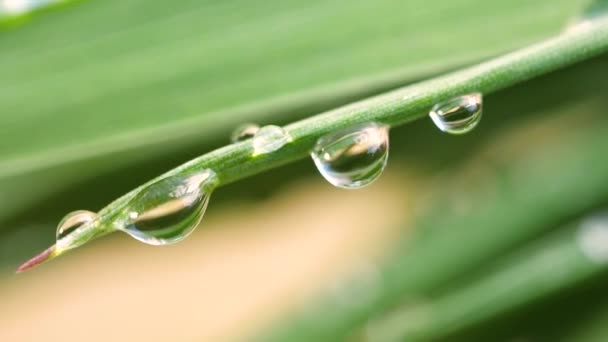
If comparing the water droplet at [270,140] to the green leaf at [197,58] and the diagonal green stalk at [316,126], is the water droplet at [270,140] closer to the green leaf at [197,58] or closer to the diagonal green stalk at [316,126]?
the diagonal green stalk at [316,126]

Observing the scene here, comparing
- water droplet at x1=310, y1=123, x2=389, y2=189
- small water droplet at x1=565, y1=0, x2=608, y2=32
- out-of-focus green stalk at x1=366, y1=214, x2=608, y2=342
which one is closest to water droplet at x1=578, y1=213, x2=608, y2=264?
out-of-focus green stalk at x1=366, y1=214, x2=608, y2=342

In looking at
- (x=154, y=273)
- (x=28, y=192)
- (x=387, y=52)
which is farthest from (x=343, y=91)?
(x=154, y=273)

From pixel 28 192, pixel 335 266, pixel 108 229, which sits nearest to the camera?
pixel 108 229

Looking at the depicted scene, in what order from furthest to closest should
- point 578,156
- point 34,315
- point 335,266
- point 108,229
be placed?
point 34,315, point 335,266, point 578,156, point 108,229

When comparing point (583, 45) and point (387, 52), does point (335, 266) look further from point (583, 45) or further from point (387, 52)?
point (583, 45)

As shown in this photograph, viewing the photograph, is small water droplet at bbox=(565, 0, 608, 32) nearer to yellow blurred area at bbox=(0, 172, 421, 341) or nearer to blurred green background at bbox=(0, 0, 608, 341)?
blurred green background at bbox=(0, 0, 608, 341)
